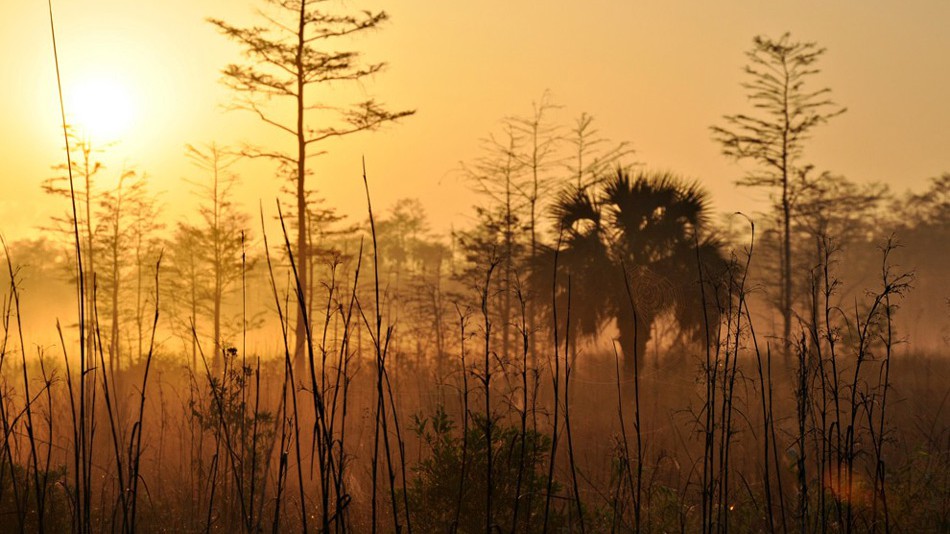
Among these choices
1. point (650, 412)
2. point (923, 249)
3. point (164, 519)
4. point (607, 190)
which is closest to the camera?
point (164, 519)

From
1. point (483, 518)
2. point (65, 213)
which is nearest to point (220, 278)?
point (65, 213)

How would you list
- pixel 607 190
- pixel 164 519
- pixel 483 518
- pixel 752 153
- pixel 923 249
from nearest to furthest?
1. pixel 483 518
2. pixel 164 519
3. pixel 607 190
4. pixel 752 153
5. pixel 923 249

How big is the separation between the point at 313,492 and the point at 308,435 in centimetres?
276

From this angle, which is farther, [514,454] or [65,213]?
[65,213]

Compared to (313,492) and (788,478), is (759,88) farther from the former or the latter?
(313,492)

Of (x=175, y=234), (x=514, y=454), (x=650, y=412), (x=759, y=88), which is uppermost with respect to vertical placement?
(x=759, y=88)

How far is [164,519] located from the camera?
25.8 feet

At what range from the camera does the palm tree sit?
17.7 meters

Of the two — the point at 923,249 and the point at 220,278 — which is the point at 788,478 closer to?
the point at 220,278

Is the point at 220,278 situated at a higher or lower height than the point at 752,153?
lower

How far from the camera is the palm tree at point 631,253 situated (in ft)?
57.9

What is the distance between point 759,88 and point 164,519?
77.7 feet

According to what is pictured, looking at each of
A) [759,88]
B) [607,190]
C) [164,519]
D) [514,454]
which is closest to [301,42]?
[607,190]

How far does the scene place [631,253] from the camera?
18.3 meters
